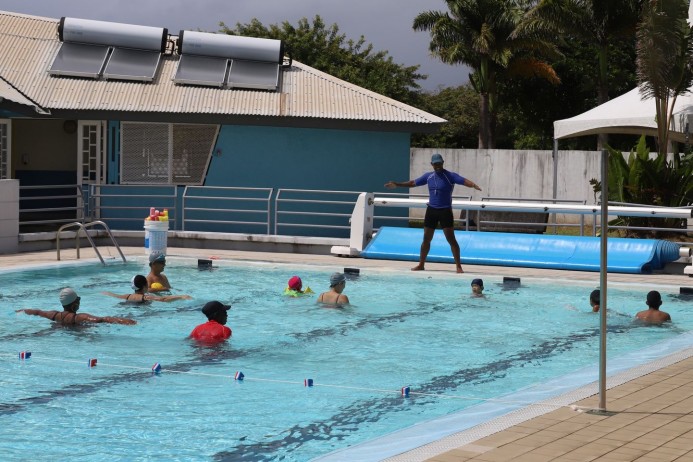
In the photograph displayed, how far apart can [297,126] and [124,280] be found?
345 inches

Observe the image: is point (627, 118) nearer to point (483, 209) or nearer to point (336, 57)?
point (483, 209)

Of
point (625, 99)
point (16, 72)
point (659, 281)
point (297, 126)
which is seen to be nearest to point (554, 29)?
point (625, 99)

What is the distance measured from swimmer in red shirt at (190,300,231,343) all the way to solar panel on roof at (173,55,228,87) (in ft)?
49.6

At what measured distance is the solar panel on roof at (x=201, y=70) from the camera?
26.8 meters

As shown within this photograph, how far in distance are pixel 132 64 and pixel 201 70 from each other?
1.65m

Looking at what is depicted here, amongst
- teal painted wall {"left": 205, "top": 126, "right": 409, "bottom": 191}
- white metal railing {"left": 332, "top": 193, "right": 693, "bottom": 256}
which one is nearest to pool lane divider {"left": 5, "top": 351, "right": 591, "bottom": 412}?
white metal railing {"left": 332, "top": 193, "right": 693, "bottom": 256}

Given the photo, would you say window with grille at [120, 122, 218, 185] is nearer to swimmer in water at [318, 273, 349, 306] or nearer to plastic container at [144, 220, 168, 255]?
plastic container at [144, 220, 168, 255]

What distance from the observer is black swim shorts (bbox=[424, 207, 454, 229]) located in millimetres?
19016

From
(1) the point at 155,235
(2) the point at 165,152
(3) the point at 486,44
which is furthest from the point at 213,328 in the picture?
(3) the point at 486,44

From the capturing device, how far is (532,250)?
66.9ft

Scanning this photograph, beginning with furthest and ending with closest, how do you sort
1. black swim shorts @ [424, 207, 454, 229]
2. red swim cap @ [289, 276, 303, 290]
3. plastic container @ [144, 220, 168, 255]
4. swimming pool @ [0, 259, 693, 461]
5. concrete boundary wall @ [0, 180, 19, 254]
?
concrete boundary wall @ [0, 180, 19, 254]
plastic container @ [144, 220, 168, 255]
black swim shorts @ [424, 207, 454, 229]
red swim cap @ [289, 276, 303, 290]
swimming pool @ [0, 259, 693, 461]

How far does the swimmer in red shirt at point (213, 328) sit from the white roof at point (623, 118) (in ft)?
46.8

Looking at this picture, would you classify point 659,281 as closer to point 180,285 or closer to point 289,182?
point 180,285

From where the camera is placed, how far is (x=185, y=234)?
2317 cm
